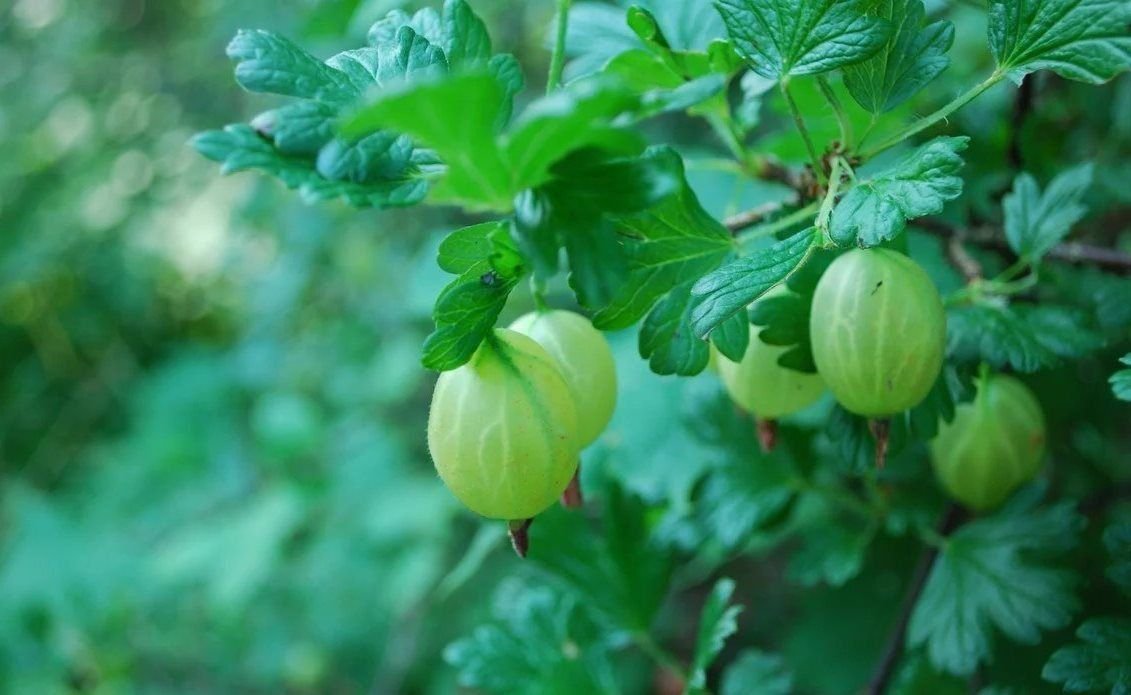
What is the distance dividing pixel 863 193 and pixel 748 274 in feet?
0.20

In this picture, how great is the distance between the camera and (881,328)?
422mm

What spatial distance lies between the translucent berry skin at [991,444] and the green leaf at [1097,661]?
0.13 metres

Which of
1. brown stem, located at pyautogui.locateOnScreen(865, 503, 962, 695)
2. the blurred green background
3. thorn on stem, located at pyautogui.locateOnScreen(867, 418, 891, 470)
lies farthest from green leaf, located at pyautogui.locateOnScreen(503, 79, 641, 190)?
the blurred green background

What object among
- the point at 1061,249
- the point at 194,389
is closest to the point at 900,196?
the point at 1061,249

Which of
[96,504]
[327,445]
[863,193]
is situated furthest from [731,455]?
[96,504]

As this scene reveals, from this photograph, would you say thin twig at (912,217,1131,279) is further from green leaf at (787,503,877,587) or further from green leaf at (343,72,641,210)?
green leaf at (343,72,641,210)

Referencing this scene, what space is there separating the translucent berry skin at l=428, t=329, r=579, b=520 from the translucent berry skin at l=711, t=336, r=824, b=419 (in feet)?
→ 0.41

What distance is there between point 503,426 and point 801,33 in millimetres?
215

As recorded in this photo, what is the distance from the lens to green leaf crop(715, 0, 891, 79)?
1.36 feet

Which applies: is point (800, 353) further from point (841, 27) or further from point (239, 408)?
point (239, 408)

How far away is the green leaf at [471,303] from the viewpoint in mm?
398

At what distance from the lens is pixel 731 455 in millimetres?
685

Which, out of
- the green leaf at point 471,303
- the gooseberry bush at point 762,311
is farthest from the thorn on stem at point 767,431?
the green leaf at point 471,303

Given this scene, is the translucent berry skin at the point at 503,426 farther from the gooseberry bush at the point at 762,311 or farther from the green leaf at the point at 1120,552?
the green leaf at the point at 1120,552
